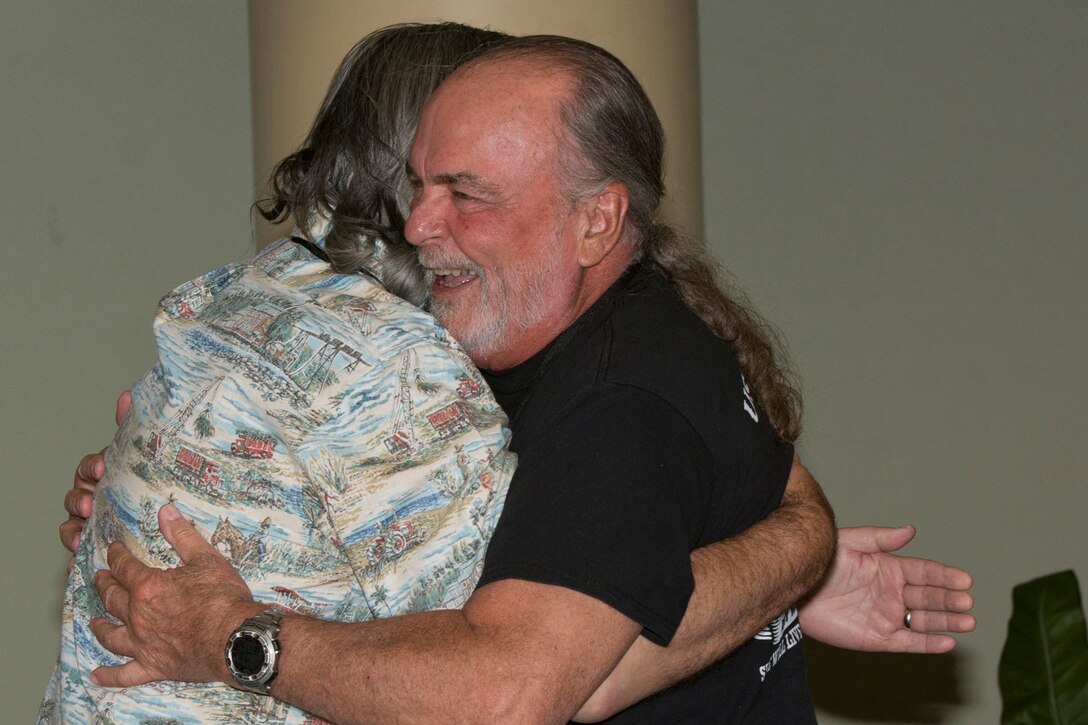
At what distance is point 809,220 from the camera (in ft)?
12.5

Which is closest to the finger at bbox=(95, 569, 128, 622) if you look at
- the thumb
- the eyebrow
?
the thumb

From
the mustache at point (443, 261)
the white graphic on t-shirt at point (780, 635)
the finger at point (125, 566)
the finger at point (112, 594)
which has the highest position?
the mustache at point (443, 261)

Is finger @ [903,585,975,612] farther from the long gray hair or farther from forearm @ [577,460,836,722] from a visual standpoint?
the long gray hair

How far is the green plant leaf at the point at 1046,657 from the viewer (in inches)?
68.1

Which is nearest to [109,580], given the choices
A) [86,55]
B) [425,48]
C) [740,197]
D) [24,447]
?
[425,48]

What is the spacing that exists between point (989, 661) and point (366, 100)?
285 cm

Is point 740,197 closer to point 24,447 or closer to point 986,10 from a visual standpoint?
point 986,10

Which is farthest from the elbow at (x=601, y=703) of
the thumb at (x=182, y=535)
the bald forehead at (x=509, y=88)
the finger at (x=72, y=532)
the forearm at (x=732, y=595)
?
the finger at (x=72, y=532)

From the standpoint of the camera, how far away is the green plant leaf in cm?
173

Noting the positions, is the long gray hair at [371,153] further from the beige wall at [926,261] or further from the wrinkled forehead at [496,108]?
the beige wall at [926,261]

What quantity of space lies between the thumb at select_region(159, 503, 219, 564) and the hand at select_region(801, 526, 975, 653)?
1.25 m

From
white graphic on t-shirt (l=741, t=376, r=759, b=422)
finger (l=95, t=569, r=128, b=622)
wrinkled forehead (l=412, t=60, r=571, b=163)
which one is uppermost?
wrinkled forehead (l=412, t=60, r=571, b=163)

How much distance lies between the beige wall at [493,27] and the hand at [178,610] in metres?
1.00

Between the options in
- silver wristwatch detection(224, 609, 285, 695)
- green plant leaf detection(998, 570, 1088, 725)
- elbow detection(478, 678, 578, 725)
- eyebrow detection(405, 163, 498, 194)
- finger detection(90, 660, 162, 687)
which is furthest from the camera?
eyebrow detection(405, 163, 498, 194)
